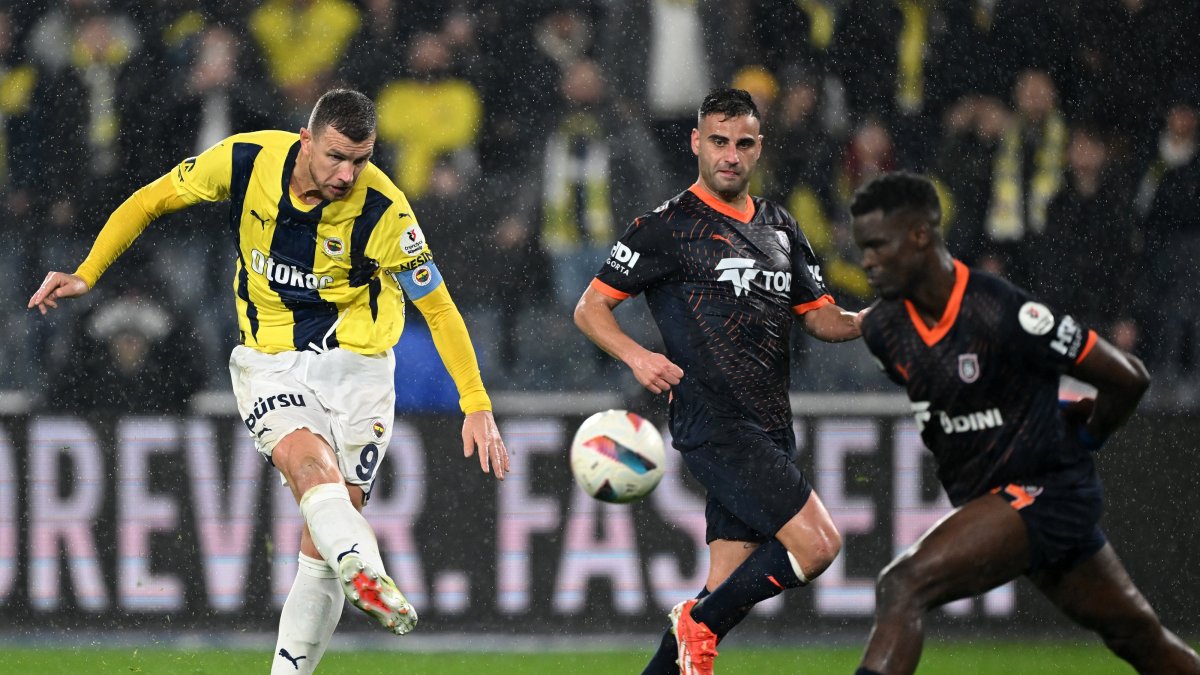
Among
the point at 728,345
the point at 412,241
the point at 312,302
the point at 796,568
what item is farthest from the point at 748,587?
the point at 312,302

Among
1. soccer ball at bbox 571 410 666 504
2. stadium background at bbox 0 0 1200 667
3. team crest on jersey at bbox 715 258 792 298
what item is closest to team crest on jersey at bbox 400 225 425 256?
soccer ball at bbox 571 410 666 504

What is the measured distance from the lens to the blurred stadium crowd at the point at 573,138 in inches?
300

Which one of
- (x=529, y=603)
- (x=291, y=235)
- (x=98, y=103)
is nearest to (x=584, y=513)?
(x=529, y=603)

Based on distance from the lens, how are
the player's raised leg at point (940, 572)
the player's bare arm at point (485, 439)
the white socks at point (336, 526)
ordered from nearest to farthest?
the player's raised leg at point (940, 572), the white socks at point (336, 526), the player's bare arm at point (485, 439)

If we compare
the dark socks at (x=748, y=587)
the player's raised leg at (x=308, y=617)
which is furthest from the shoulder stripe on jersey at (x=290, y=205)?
the dark socks at (x=748, y=587)

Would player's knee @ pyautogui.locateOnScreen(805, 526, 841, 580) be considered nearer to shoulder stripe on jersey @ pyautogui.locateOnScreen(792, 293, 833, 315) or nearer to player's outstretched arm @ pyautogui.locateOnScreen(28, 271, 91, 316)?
Result: shoulder stripe on jersey @ pyautogui.locateOnScreen(792, 293, 833, 315)

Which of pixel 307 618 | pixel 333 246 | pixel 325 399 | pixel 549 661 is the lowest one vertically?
pixel 549 661

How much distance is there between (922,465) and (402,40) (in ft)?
10.9

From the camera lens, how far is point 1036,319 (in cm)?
400

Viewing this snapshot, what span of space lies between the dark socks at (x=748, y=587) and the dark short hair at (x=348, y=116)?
177cm

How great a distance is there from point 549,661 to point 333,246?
2388 millimetres

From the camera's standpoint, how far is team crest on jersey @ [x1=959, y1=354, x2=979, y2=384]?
4.07 metres

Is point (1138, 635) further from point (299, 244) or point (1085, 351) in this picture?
point (299, 244)

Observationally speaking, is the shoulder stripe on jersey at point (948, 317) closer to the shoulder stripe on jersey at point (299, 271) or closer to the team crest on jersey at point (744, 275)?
the team crest on jersey at point (744, 275)
